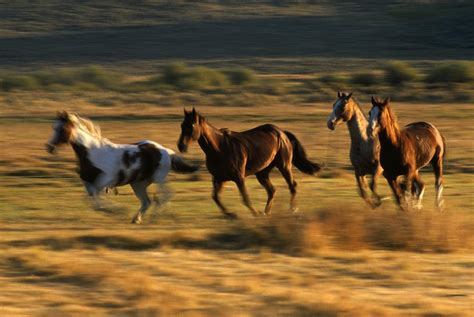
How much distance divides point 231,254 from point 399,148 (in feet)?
11.9

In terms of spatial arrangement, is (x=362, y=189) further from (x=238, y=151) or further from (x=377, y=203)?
(x=238, y=151)

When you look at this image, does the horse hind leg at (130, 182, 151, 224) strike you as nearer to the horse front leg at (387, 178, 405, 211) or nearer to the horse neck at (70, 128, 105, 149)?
the horse neck at (70, 128, 105, 149)

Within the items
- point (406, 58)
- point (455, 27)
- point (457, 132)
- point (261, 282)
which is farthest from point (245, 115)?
point (455, 27)

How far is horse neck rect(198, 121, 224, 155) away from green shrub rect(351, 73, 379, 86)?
2765 cm

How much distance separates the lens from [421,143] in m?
15.1

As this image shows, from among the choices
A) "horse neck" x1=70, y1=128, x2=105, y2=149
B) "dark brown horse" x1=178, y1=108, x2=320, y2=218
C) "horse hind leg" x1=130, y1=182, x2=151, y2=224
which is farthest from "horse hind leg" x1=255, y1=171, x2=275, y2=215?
"horse neck" x1=70, y1=128, x2=105, y2=149

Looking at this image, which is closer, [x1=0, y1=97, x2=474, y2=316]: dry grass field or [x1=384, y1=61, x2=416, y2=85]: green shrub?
[x1=0, y1=97, x2=474, y2=316]: dry grass field

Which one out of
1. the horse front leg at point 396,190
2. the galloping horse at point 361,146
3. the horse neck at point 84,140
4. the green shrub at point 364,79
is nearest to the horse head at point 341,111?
the galloping horse at point 361,146

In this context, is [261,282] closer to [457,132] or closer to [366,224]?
[366,224]

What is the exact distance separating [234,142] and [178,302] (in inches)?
232

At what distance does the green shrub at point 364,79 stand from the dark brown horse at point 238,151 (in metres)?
26.4

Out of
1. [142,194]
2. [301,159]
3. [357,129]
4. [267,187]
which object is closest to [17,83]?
[301,159]

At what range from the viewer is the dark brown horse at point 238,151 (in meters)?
14.2

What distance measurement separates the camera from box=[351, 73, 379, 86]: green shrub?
4166 centimetres
